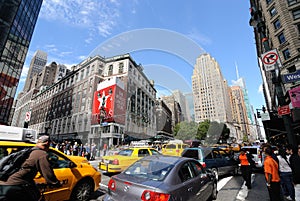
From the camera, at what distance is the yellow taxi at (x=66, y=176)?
12.8 ft

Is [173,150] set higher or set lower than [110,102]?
lower

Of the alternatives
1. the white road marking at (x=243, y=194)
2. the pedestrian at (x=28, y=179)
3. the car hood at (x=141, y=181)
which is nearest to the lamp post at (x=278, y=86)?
the white road marking at (x=243, y=194)

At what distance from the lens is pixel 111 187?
133 inches

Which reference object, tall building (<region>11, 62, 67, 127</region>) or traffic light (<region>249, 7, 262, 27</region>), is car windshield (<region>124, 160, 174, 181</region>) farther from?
tall building (<region>11, 62, 67, 127</region>)

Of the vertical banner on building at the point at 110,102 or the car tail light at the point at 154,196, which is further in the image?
the vertical banner on building at the point at 110,102

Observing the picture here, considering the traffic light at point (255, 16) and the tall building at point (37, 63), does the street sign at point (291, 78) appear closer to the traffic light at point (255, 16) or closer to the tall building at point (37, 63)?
the traffic light at point (255, 16)

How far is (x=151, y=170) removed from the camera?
3604 millimetres

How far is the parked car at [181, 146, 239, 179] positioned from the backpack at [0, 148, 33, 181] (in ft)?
21.8

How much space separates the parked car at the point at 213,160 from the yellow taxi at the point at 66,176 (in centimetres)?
475

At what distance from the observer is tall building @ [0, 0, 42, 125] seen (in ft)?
71.4

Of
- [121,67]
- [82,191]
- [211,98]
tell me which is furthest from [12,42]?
[211,98]

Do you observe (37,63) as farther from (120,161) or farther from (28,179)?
(28,179)

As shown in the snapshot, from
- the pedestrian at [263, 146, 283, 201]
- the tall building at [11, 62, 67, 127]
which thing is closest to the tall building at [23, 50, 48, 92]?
the tall building at [11, 62, 67, 127]

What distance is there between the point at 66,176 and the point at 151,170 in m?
2.42
